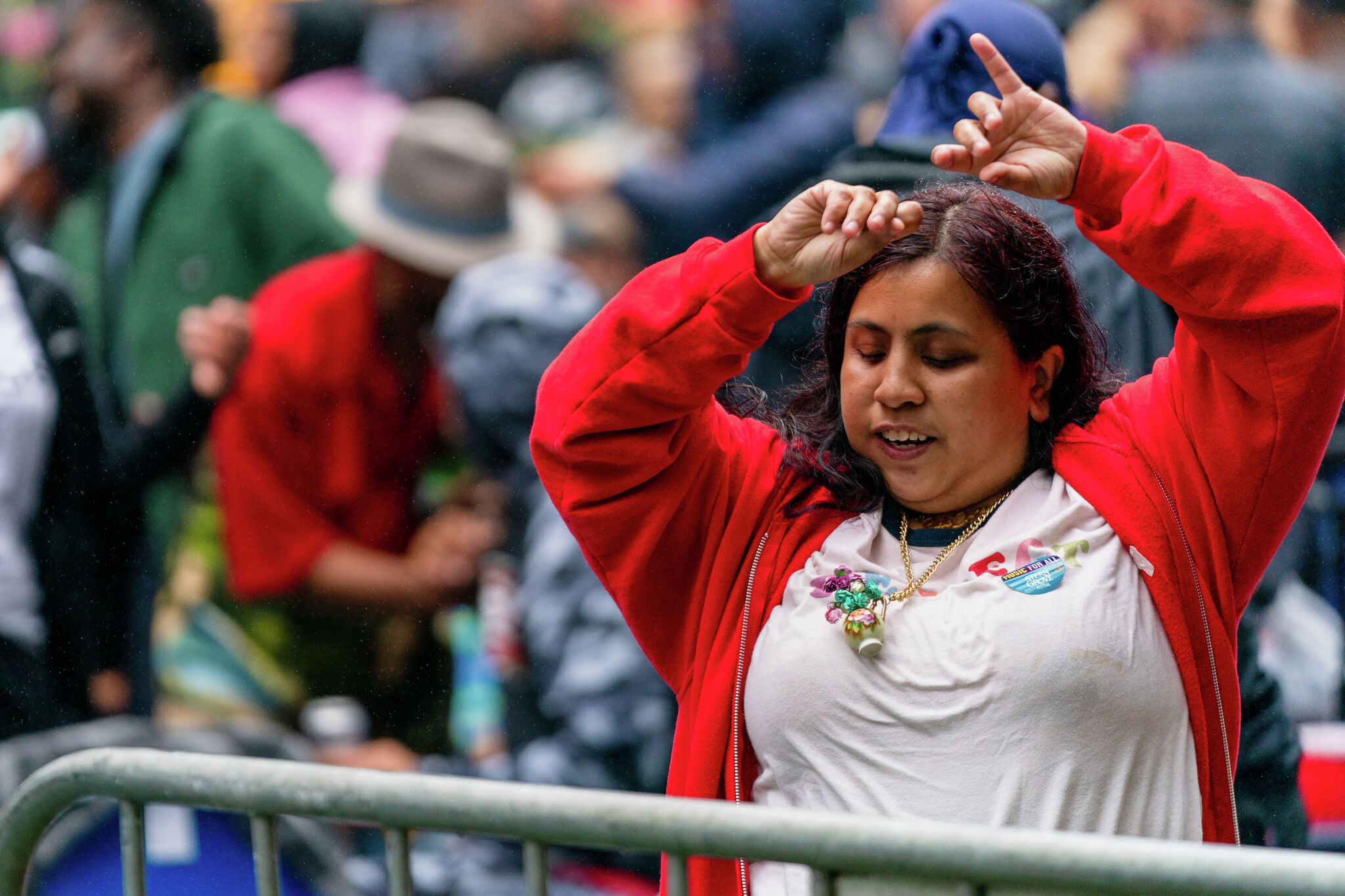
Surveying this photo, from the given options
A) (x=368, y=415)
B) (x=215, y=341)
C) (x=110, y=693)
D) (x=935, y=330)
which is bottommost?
(x=110, y=693)

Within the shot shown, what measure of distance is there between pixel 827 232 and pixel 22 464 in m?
3.19

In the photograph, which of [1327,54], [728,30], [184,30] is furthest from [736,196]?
[184,30]

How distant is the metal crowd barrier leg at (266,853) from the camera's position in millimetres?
1424

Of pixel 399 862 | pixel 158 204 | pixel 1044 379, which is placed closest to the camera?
pixel 399 862

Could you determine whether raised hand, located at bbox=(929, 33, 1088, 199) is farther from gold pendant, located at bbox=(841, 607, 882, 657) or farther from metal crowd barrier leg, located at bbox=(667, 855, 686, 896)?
metal crowd barrier leg, located at bbox=(667, 855, 686, 896)

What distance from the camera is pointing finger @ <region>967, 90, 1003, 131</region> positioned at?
155 cm

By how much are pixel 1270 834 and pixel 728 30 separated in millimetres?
2172

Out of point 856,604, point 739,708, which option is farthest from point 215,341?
point 856,604

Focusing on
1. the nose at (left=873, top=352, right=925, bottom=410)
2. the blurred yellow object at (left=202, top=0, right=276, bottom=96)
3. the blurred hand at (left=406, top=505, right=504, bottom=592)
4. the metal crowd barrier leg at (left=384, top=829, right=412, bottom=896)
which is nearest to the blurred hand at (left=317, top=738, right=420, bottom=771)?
the blurred hand at (left=406, top=505, right=504, bottom=592)

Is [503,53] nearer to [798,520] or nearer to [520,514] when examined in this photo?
[520,514]

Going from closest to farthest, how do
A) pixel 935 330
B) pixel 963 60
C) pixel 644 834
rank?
pixel 644 834, pixel 935 330, pixel 963 60

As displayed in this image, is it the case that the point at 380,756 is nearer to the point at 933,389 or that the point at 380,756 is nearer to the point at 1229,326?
the point at 933,389

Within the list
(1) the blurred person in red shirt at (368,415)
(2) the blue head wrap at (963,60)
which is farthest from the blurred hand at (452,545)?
(2) the blue head wrap at (963,60)

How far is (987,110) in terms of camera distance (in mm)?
1577
